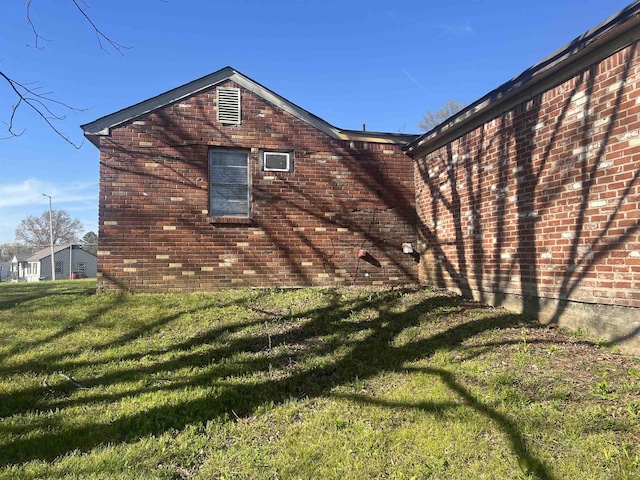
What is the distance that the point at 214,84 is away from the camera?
7.79 m

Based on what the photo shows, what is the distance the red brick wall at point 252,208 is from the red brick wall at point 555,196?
1.49 m

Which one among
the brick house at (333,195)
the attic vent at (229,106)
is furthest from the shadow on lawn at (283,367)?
the attic vent at (229,106)

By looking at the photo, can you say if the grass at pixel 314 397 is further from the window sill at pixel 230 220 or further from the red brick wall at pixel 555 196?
the window sill at pixel 230 220

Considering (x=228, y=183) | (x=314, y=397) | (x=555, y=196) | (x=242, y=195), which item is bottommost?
(x=314, y=397)

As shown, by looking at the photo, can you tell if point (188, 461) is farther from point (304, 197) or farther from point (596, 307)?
point (304, 197)

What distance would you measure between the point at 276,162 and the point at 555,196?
16.0ft

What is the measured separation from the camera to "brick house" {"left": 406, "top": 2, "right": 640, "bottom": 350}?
158 inches

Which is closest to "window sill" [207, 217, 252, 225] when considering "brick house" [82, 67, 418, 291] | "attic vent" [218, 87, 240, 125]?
"brick house" [82, 67, 418, 291]

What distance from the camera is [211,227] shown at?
24.7ft

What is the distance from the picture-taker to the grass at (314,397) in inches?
104

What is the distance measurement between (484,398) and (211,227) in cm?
562

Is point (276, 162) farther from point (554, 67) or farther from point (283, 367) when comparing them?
point (554, 67)

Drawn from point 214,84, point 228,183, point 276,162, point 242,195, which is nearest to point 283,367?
point 242,195

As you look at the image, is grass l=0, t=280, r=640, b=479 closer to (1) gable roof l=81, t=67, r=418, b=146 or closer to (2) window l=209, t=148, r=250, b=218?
(2) window l=209, t=148, r=250, b=218
